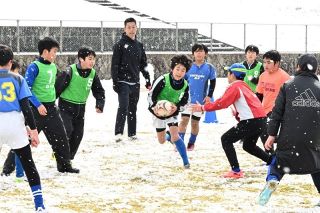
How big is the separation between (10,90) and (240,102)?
3.29 meters

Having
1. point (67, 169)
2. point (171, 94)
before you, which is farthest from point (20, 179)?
point (171, 94)

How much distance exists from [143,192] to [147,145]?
3927 millimetres

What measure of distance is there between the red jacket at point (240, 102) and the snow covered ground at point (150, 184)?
83 cm

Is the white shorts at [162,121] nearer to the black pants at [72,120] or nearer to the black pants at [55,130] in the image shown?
the black pants at [72,120]

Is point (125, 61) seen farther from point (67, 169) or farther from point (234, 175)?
point (234, 175)

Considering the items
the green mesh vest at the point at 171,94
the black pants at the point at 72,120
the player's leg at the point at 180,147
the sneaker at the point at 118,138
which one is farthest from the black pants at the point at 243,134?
the sneaker at the point at 118,138

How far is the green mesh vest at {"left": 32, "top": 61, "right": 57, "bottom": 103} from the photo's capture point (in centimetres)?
897

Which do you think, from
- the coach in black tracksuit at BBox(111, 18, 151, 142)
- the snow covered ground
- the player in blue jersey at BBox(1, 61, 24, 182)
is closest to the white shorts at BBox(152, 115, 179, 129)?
the snow covered ground

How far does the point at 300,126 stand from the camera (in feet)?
23.5

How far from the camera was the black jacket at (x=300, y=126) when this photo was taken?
23.3ft

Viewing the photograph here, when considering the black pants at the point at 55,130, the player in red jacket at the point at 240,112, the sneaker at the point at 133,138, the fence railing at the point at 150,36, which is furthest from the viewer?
the fence railing at the point at 150,36

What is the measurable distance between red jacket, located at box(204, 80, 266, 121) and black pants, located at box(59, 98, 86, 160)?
6.20 ft

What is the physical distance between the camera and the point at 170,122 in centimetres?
999

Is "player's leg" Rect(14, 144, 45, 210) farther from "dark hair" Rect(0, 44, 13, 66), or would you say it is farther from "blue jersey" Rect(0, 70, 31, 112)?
"dark hair" Rect(0, 44, 13, 66)
